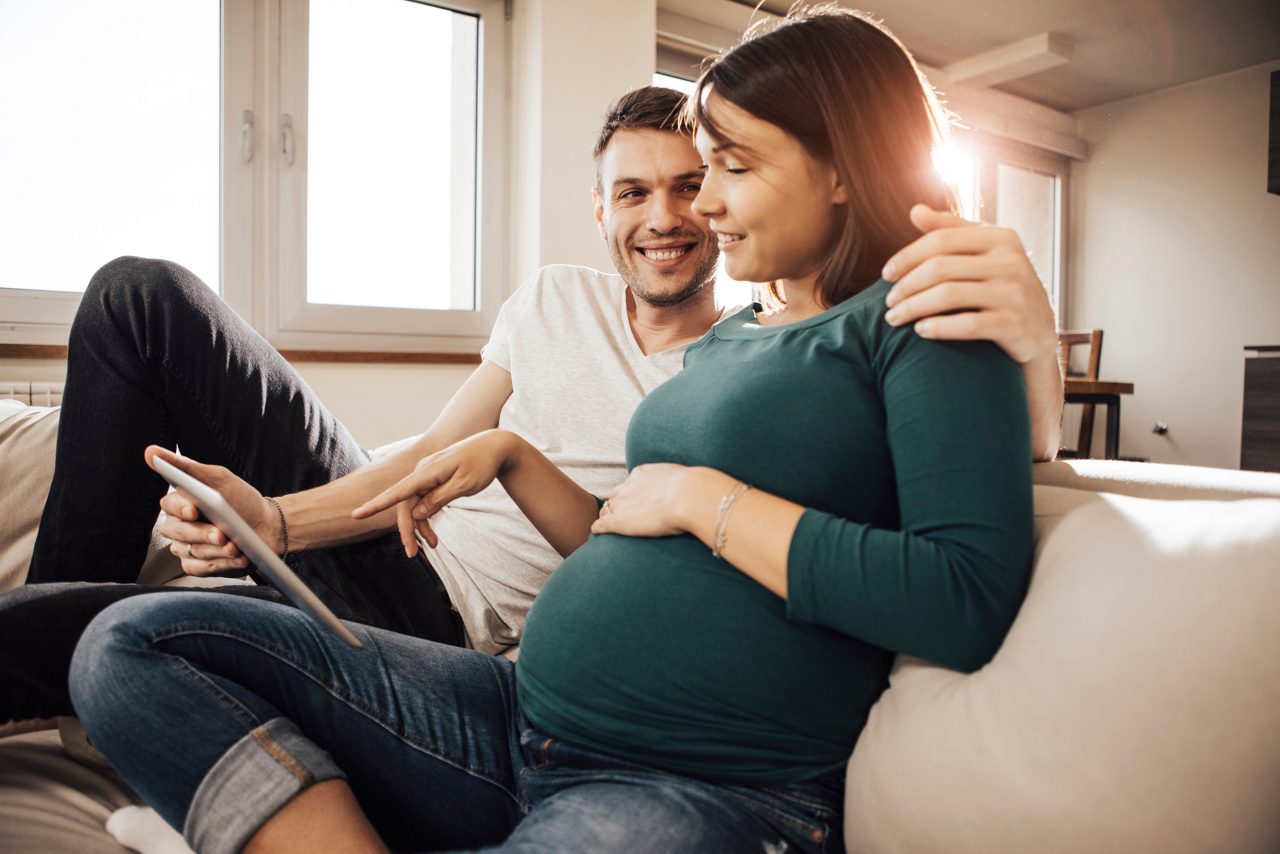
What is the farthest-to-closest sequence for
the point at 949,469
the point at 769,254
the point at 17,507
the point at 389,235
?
the point at 389,235 < the point at 17,507 < the point at 769,254 < the point at 949,469

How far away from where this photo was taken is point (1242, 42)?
16.4ft

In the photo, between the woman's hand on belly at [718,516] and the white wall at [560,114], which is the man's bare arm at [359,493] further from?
the white wall at [560,114]

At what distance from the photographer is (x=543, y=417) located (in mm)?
1448

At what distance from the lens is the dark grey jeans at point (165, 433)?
1.15 meters

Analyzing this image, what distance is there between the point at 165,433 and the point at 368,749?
0.66 metres

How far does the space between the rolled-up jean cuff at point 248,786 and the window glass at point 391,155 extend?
2.55 m

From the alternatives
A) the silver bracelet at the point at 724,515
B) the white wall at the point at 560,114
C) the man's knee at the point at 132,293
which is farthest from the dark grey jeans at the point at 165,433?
the white wall at the point at 560,114

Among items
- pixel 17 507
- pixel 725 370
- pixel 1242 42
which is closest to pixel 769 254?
pixel 725 370

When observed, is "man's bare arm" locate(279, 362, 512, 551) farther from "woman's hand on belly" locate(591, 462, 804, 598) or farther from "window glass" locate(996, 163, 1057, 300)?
"window glass" locate(996, 163, 1057, 300)

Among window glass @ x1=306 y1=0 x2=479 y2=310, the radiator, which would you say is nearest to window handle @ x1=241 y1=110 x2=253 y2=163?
window glass @ x1=306 y1=0 x2=479 y2=310

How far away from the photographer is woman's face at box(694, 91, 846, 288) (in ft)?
2.90

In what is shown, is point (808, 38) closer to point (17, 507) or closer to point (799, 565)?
point (799, 565)

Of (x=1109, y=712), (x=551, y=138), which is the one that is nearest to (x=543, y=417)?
(x=1109, y=712)

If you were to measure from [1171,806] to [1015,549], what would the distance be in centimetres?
19
